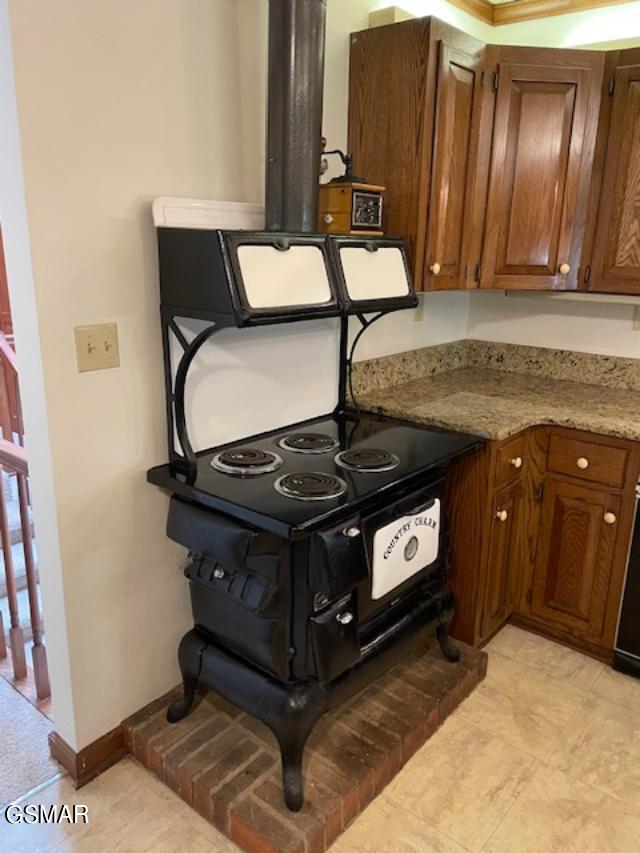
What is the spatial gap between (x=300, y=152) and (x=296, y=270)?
0.36 metres

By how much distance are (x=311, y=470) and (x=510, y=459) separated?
812 mm

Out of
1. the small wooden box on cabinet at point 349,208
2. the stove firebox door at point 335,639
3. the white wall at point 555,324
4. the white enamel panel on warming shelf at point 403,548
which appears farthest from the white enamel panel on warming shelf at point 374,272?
the white wall at point 555,324

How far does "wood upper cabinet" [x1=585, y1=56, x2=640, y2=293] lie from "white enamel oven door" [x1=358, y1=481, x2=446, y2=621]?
1155 millimetres

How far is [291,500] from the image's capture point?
1.56 m

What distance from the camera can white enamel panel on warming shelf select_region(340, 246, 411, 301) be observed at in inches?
74.6

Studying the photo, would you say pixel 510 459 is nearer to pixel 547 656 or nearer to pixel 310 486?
pixel 547 656

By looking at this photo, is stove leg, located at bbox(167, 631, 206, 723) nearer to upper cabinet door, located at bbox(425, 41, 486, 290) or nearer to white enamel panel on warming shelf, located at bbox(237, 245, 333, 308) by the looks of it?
white enamel panel on warming shelf, located at bbox(237, 245, 333, 308)

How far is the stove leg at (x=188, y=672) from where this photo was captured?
181cm

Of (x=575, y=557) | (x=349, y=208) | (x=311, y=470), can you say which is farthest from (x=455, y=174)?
(x=575, y=557)

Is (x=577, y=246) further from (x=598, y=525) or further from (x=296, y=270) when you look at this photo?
(x=296, y=270)

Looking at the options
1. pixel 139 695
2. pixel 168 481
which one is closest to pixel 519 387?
pixel 168 481

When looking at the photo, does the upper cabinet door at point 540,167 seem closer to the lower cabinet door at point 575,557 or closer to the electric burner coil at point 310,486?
the lower cabinet door at point 575,557

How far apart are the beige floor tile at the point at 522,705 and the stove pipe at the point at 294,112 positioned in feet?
5.42

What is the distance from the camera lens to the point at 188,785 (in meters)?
1.69
